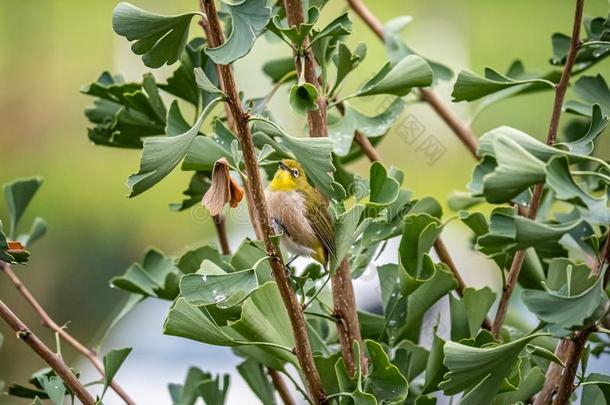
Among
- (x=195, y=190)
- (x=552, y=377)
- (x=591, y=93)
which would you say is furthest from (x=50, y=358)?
(x=591, y=93)

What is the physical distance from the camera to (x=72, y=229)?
3916mm

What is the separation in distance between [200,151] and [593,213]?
362mm

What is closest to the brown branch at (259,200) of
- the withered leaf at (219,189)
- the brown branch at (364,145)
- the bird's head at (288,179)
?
the withered leaf at (219,189)

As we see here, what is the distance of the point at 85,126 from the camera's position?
10.5ft

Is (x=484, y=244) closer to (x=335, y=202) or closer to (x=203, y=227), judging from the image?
(x=335, y=202)

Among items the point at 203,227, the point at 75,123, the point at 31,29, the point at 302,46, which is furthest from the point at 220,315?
the point at 31,29

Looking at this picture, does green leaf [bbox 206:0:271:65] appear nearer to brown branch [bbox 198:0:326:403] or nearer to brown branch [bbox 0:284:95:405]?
brown branch [bbox 198:0:326:403]

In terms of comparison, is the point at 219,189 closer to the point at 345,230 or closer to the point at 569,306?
the point at 345,230

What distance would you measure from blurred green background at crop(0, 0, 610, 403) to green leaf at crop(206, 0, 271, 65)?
7.77 ft

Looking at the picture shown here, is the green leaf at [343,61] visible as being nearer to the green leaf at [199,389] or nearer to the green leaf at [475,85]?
the green leaf at [475,85]

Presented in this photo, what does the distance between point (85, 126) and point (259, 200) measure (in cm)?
262

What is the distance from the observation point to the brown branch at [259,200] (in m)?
0.69

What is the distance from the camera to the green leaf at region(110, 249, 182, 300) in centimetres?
93

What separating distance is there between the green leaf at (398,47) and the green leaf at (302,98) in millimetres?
306
